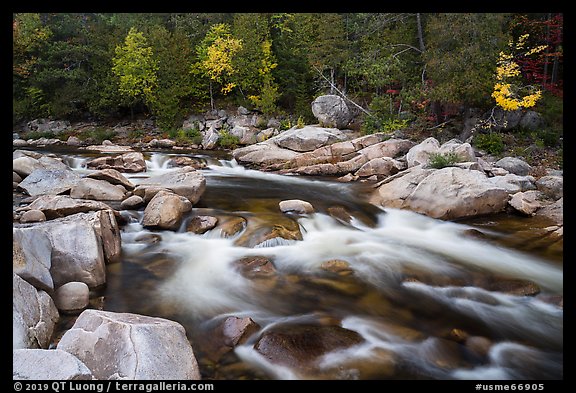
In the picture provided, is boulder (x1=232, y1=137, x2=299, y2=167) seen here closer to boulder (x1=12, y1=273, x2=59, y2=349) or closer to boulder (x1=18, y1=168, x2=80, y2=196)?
boulder (x1=18, y1=168, x2=80, y2=196)

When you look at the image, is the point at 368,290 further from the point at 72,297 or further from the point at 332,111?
the point at 332,111

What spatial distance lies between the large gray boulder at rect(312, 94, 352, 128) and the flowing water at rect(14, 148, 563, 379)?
514 inches

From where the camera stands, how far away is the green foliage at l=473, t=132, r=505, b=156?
13734 mm

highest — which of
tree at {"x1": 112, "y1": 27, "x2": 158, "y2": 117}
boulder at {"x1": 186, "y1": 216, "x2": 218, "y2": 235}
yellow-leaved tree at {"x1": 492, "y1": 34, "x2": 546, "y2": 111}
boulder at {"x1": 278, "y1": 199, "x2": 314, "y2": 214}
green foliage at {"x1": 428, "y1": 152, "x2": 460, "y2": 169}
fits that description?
tree at {"x1": 112, "y1": 27, "x2": 158, "y2": 117}

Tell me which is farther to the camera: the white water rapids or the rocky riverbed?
the white water rapids

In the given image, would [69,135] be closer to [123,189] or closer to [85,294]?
[123,189]

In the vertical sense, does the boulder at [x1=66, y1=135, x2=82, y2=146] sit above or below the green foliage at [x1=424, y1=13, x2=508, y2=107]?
below

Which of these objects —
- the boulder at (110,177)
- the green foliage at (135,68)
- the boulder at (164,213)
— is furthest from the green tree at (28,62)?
the boulder at (164,213)

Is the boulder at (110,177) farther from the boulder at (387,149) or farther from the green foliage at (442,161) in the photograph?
the boulder at (387,149)

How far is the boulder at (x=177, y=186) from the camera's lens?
28.5 ft

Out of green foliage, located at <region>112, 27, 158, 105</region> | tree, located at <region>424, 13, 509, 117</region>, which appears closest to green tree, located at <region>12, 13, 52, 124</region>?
green foliage, located at <region>112, 27, 158, 105</region>

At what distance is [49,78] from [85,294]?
29.7 metres

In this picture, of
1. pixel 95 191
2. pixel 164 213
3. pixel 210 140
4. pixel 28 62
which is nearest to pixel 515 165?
pixel 164 213

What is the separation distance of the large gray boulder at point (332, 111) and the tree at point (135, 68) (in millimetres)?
14129
